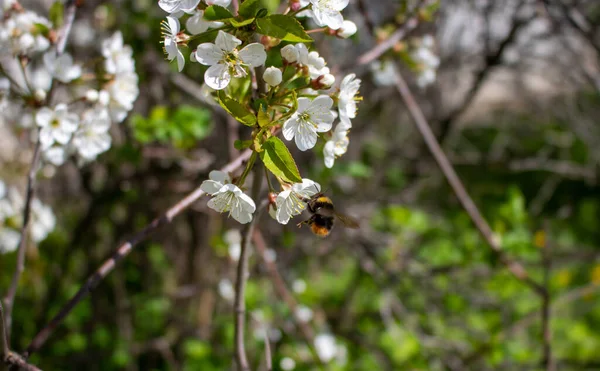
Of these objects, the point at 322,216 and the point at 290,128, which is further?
the point at 322,216

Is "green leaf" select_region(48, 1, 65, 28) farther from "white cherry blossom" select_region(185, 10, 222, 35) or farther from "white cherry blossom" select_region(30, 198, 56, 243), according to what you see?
"white cherry blossom" select_region(30, 198, 56, 243)

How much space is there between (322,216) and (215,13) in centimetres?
65

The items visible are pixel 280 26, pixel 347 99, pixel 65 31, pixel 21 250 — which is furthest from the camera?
pixel 65 31

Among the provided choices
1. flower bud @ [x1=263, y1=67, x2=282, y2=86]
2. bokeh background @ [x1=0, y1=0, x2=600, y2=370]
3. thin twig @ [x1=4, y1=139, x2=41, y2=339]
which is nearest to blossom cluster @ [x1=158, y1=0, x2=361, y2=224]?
flower bud @ [x1=263, y1=67, x2=282, y2=86]

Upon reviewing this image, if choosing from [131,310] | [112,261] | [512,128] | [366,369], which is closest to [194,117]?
[112,261]

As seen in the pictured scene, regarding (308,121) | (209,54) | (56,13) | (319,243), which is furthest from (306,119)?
(319,243)

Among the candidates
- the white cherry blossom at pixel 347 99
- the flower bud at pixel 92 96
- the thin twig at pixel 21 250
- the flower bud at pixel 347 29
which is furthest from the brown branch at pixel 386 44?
the thin twig at pixel 21 250

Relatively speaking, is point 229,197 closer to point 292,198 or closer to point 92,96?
point 292,198

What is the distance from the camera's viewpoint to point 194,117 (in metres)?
2.15

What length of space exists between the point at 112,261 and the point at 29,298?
2.86 m

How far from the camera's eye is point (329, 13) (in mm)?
1020

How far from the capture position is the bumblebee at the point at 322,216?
4.36 ft

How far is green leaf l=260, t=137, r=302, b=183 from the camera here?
89 cm

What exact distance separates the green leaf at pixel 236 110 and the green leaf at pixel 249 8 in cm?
15
